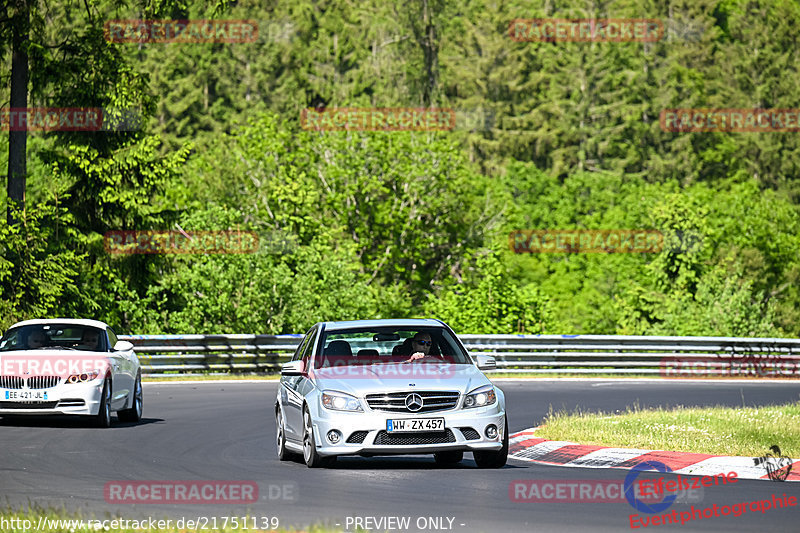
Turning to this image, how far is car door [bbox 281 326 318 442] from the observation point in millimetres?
14539

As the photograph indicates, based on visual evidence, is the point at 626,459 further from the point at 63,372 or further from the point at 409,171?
the point at 409,171

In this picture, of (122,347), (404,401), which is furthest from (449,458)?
(122,347)

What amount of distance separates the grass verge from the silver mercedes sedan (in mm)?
2621

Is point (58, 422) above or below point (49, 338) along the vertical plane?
below

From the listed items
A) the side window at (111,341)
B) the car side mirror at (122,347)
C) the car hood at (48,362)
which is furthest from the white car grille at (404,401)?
the side window at (111,341)

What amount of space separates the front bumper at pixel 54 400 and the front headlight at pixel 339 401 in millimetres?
6080

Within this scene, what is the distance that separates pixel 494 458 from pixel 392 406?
48.4 inches

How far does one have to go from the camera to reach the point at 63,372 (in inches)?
739

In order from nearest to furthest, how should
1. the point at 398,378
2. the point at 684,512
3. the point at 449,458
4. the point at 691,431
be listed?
the point at 684,512
the point at 398,378
the point at 449,458
the point at 691,431

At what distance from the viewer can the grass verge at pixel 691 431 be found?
15711 millimetres

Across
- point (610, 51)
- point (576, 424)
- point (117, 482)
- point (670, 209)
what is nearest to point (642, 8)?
point (610, 51)

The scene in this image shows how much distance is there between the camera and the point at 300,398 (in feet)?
47.4

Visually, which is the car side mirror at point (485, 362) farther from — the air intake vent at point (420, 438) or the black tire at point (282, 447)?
the black tire at point (282, 447)

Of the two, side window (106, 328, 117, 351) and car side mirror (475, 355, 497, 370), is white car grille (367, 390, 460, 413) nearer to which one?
car side mirror (475, 355, 497, 370)
